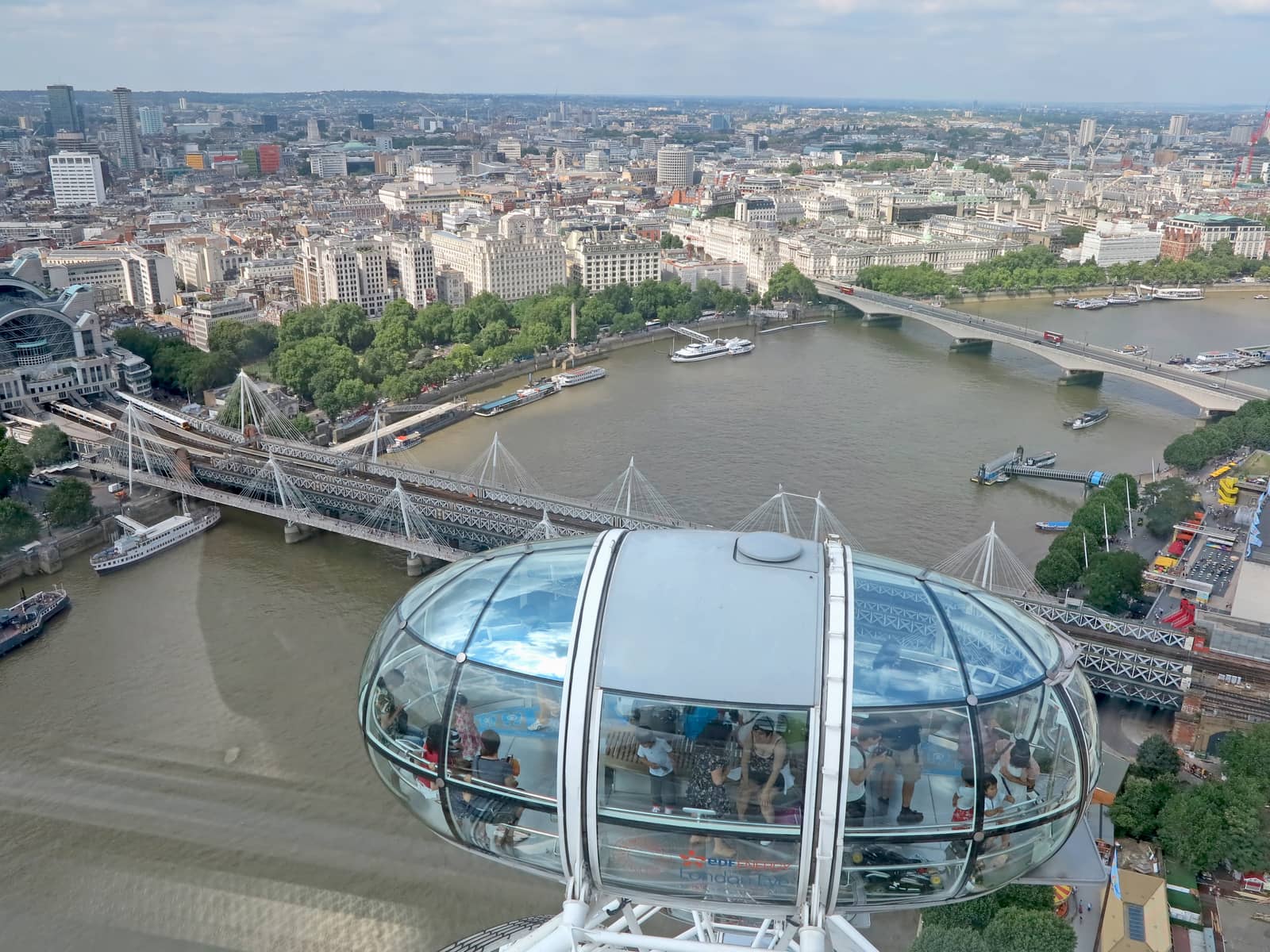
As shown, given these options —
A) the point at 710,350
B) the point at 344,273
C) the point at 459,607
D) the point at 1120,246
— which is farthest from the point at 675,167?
the point at 459,607

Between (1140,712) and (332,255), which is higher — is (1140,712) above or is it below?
below

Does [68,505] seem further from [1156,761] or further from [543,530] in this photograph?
[1156,761]

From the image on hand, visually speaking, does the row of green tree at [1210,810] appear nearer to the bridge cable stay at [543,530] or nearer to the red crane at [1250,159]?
the bridge cable stay at [543,530]

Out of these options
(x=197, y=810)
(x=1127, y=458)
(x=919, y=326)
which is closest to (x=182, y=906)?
(x=197, y=810)

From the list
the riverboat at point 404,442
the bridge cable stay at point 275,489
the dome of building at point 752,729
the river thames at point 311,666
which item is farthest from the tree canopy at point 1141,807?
the riverboat at point 404,442

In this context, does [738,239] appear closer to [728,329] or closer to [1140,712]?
[728,329]

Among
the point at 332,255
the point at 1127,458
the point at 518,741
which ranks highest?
the point at 518,741

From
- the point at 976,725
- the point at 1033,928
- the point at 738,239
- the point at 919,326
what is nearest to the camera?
the point at 976,725

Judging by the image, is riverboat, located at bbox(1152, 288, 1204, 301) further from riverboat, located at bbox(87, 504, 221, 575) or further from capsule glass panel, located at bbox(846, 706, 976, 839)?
capsule glass panel, located at bbox(846, 706, 976, 839)
